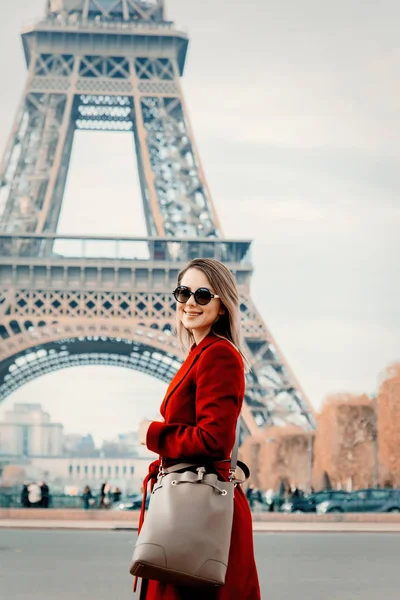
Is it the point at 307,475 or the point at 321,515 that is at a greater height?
the point at 307,475

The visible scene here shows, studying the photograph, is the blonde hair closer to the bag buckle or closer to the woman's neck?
the woman's neck

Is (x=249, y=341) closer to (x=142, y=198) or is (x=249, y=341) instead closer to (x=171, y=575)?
(x=142, y=198)

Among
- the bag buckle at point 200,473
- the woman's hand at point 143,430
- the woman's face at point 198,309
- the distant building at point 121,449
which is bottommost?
the bag buckle at point 200,473

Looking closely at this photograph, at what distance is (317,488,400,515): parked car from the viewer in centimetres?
3059

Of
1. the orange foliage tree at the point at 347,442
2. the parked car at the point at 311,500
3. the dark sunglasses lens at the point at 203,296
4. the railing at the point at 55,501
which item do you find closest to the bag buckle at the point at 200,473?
the dark sunglasses lens at the point at 203,296

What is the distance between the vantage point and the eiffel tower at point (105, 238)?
42062 mm

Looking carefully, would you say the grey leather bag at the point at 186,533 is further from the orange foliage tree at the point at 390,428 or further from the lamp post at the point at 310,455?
the lamp post at the point at 310,455

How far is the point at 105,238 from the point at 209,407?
39.7 m

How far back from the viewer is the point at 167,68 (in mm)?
45719

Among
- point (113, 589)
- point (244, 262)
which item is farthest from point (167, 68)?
point (113, 589)

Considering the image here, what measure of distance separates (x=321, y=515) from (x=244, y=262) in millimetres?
16512

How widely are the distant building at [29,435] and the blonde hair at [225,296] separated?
129403 millimetres

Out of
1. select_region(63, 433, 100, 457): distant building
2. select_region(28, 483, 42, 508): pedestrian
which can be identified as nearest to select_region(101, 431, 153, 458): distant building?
select_region(63, 433, 100, 457): distant building

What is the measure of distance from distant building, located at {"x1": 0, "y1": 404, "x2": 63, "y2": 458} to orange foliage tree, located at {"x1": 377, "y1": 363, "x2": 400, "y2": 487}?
94.8m
